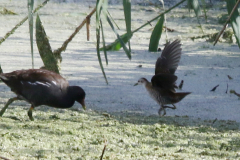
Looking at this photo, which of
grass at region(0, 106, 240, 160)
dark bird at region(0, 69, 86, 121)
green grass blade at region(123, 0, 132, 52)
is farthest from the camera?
dark bird at region(0, 69, 86, 121)

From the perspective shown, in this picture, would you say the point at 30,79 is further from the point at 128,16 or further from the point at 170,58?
the point at 128,16

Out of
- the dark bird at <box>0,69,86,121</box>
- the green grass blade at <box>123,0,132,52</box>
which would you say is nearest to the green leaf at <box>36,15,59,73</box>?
the dark bird at <box>0,69,86,121</box>

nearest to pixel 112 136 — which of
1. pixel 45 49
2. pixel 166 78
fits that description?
pixel 166 78

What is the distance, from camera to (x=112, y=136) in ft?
11.9

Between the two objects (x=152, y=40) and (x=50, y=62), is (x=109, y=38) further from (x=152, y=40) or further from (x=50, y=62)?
(x=152, y=40)

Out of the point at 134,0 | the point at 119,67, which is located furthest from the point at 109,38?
the point at 134,0

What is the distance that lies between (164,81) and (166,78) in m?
0.08

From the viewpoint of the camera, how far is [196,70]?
668 cm

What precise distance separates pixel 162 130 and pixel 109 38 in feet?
15.1

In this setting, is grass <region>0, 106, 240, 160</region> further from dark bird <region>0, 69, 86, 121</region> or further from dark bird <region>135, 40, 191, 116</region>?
dark bird <region>135, 40, 191, 116</region>

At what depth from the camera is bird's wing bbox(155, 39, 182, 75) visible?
16.6 feet

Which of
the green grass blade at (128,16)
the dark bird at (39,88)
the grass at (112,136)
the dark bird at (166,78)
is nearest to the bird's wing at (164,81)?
the dark bird at (166,78)

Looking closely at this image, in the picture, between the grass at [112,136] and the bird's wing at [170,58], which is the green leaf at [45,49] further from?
the bird's wing at [170,58]

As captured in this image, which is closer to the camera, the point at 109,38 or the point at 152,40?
the point at 152,40
